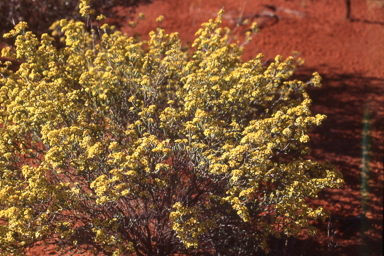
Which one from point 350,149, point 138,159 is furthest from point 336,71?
point 138,159

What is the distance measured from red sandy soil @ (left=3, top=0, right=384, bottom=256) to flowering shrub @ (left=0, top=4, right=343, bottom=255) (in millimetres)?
1237

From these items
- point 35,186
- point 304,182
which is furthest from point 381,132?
point 35,186

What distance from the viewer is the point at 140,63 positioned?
16.2ft

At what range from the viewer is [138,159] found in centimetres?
332

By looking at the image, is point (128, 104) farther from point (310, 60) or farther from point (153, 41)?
point (310, 60)

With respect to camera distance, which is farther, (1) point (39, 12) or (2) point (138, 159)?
(1) point (39, 12)

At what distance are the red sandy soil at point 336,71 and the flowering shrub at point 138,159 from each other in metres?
1.24

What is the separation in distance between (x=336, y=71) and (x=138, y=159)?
8.24 m

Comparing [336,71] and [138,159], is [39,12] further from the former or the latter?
[336,71]

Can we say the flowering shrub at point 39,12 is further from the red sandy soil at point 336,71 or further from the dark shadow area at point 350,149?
the dark shadow area at point 350,149

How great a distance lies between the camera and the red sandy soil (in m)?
5.81

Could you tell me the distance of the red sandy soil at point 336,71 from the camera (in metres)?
5.81

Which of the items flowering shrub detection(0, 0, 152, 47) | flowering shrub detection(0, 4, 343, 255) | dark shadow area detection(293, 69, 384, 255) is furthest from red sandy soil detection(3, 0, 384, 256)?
flowering shrub detection(0, 0, 152, 47)

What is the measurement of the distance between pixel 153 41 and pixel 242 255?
3.42 meters
